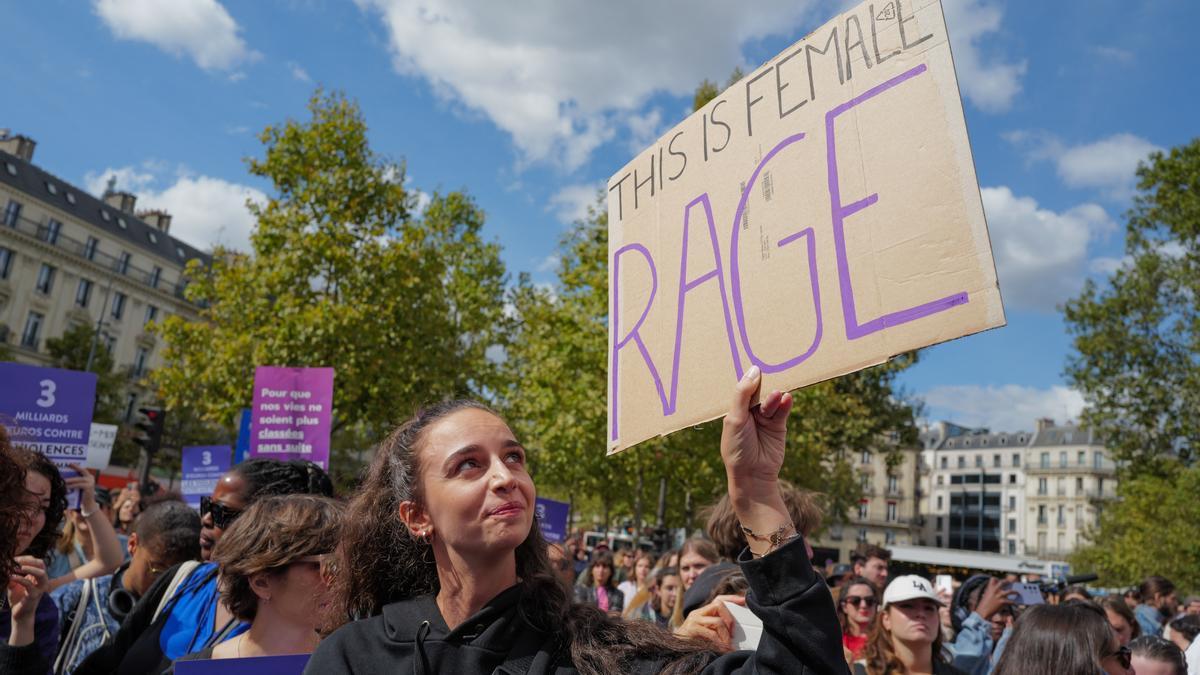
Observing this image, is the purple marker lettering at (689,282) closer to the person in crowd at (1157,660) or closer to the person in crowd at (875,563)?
the person in crowd at (1157,660)

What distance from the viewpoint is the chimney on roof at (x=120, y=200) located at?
2650 inches

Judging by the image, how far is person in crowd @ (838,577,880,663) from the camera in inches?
194

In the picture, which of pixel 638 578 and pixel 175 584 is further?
pixel 638 578

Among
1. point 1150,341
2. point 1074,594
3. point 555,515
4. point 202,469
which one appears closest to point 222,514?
point 202,469

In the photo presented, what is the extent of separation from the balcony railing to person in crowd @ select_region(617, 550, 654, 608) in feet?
161

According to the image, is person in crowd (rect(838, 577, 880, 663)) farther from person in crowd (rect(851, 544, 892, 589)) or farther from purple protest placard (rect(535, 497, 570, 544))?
purple protest placard (rect(535, 497, 570, 544))

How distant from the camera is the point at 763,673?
158 cm

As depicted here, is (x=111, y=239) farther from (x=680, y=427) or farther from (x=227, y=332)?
(x=680, y=427)

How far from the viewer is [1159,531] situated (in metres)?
29.7

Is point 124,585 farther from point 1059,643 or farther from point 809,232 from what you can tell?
point 1059,643

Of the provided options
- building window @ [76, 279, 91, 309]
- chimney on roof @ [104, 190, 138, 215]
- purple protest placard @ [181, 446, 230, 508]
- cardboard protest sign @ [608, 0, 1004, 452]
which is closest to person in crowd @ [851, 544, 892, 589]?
cardboard protest sign @ [608, 0, 1004, 452]

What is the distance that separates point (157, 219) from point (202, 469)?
68.5m

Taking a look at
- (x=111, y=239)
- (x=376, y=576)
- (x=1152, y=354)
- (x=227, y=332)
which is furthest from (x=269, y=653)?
(x=111, y=239)

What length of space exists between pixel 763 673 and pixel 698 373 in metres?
0.83
